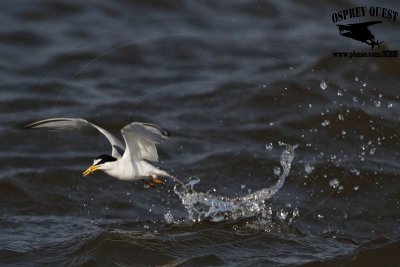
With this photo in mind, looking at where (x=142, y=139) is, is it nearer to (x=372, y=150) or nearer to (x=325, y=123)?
(x=372, y=150)

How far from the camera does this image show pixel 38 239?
8.66m

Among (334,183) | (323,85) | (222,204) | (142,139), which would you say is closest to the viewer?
(142,139)

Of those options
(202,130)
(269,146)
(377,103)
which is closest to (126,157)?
(269,146)

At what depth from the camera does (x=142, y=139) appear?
8.26m

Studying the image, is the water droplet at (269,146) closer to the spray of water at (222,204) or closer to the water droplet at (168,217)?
the spray of water at (222,204)

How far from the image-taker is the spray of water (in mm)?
9148

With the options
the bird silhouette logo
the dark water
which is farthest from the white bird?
the bird silhouette logo

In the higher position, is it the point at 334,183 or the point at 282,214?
the point at 334,183

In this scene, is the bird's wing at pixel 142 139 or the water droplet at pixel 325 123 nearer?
the bird's wing at pixel 142 139

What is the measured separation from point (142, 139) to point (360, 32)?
22.8 ft

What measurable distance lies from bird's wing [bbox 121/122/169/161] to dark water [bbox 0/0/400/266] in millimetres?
837

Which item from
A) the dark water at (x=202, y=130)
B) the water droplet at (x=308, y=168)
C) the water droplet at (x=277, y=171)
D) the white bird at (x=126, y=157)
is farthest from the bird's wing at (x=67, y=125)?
the water droplet at (x=308, y=168)

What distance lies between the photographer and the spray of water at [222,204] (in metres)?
9.15

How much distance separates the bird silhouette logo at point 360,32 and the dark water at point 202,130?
0.17 meters
